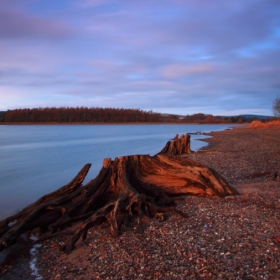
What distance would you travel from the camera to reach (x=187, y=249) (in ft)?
13.5

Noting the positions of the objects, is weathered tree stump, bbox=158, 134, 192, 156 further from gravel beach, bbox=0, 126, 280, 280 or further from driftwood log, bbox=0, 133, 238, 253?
gravel beach, bbox=0, 126, 280, 280

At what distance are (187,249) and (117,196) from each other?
7.13 feet

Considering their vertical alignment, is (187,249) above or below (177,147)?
below

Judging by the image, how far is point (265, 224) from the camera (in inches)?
186

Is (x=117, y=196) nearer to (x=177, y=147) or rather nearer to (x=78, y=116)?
(x=177, y=147)

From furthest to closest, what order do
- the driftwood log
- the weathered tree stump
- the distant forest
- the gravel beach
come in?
the distant forest
the weathered tree stump
the driftwood log
the gravel beach

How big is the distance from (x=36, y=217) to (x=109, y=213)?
1302 mm

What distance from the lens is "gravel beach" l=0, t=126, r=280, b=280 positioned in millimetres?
3609

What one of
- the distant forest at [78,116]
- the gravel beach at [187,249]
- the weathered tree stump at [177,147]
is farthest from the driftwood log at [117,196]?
the distant forest at [78,116]

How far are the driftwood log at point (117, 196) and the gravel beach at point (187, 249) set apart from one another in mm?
230

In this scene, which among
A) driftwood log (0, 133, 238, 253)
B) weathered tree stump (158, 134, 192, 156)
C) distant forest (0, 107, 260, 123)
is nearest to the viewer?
driftwood log (0, 133, 238, 253)

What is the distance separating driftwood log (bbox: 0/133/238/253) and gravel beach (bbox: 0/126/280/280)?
0.23 metres

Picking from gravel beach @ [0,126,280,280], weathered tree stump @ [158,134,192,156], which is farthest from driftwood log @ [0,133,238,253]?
weathered tree stump @ [158,134,192,156]

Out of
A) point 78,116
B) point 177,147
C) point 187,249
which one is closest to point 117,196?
point 187,249
